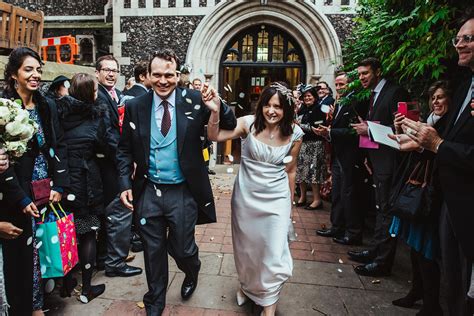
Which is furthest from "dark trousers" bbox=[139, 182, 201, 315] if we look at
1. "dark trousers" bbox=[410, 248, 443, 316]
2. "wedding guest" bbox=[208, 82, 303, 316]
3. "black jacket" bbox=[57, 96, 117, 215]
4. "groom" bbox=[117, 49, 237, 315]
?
"dark trousers" bbox=[410, 248, 443, 316]

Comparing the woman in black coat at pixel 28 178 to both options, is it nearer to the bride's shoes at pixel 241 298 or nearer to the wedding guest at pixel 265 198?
the wedding guest at pixel 265 198

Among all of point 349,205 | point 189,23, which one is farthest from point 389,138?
point 189,23

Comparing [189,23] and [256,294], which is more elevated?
[189,23]

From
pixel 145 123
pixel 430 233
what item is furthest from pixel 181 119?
pixel 430 233

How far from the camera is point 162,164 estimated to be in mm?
2662

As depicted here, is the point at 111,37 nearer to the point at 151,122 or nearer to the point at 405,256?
the point at 151,122

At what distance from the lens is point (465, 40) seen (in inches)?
81.0

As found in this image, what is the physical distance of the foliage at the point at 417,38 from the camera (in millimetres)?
2566

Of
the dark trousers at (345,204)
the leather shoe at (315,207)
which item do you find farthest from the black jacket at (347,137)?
the leather shoe at (315,207)

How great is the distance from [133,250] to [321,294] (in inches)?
87.9

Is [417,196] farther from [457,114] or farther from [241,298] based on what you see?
[241,298]

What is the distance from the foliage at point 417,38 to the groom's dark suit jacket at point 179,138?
162 centimetres

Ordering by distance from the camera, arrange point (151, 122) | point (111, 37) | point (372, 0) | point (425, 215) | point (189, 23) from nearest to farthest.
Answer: point (425, 215), point (151, 122), point (372, 0), point (189, 23), point (111, 37)

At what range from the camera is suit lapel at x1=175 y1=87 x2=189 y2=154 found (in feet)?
8.64
